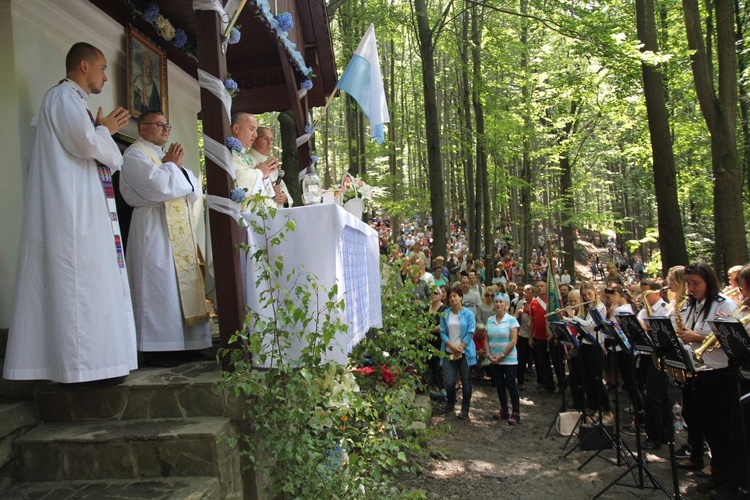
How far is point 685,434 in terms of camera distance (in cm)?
858

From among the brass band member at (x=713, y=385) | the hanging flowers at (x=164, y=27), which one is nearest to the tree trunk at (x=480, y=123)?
the brass band member at (x=713, y=385)

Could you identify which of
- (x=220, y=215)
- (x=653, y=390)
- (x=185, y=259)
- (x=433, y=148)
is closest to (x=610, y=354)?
(x=653, y=390)

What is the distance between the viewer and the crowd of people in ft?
19.5

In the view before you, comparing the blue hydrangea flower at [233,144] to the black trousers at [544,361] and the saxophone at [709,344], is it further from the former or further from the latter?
the black trousers at [544,361]

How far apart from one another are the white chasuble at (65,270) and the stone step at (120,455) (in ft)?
1.30

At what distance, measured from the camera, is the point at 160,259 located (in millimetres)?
4465

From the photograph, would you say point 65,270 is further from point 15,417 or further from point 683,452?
point 683,452

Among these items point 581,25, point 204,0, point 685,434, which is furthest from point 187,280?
point 581,25

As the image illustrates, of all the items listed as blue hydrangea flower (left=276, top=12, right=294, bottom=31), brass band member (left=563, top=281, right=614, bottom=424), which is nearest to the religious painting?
blue hydrangea flower (left=276, top=12, right=294, bottom=31)

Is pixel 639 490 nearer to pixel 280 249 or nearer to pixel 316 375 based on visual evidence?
pixel 316 375

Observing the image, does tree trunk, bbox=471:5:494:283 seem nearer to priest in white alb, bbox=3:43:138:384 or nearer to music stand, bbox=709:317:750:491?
music stand, bbox=709:317:750:491

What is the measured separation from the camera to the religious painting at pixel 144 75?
5777 mm

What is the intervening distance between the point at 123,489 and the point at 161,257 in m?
1.71

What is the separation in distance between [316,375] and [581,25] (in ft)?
32.8
